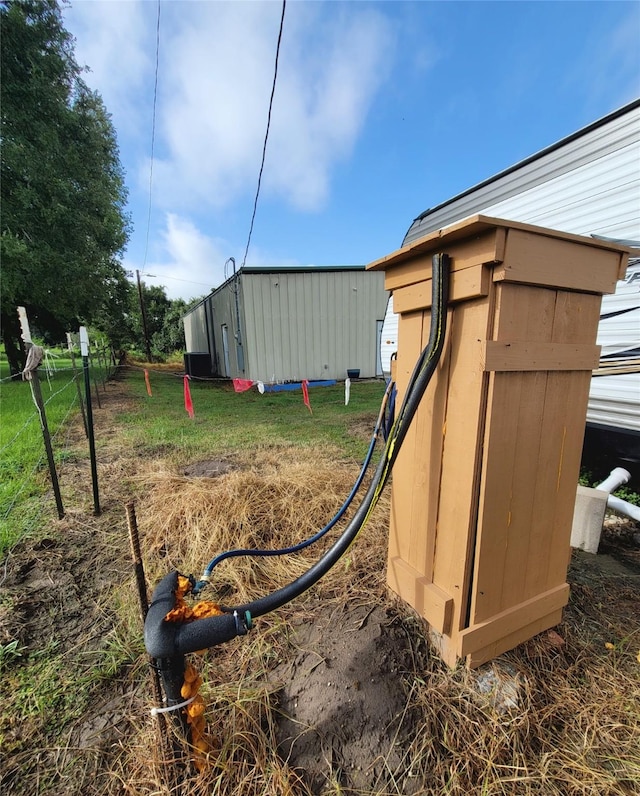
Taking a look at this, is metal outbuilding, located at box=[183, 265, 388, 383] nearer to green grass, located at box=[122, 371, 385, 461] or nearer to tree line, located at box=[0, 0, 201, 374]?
green grass, located at box=[122, 371, 385, 461]

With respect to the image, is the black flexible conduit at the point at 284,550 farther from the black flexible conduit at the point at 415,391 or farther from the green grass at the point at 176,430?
the green grass at the point at 176,430

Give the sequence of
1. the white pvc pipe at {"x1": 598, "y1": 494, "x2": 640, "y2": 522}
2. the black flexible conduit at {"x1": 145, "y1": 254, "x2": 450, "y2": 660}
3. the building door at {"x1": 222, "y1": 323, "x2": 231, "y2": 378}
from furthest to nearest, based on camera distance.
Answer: the building door at {"x1": 222, "y1": 323, "x2": 231, "y2": 378} → the white pvc pipe at {"x1": 598, "y1": 494, "x2": 640, "y2": 522} → the black flexible conduit at {"x1": 145, "y1": 254, "x2": 450, "y2": 660}

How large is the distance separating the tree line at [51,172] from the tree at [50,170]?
26 mm

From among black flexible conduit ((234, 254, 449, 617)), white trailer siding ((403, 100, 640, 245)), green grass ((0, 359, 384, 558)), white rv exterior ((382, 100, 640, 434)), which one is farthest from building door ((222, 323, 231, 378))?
black flexible conduit ((234, 254, 449, 617))

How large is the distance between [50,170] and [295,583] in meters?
13.7

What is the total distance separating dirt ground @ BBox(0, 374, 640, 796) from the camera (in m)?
1.19

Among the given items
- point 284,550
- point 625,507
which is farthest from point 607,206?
point 284,550

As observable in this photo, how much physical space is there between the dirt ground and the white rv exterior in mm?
1342

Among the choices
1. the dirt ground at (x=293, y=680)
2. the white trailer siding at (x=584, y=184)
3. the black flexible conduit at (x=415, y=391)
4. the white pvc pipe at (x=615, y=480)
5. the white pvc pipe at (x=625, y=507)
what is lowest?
the dirt ground at (x=293, y=680)

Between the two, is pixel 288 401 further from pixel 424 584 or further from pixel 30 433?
pixel 424 584

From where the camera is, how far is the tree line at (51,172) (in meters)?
9.55

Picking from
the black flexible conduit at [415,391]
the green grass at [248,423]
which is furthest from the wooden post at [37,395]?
the black flexible conduit at [415,391]

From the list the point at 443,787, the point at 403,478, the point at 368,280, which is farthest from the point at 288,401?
the point at 443,787

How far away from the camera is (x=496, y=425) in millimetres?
1230
